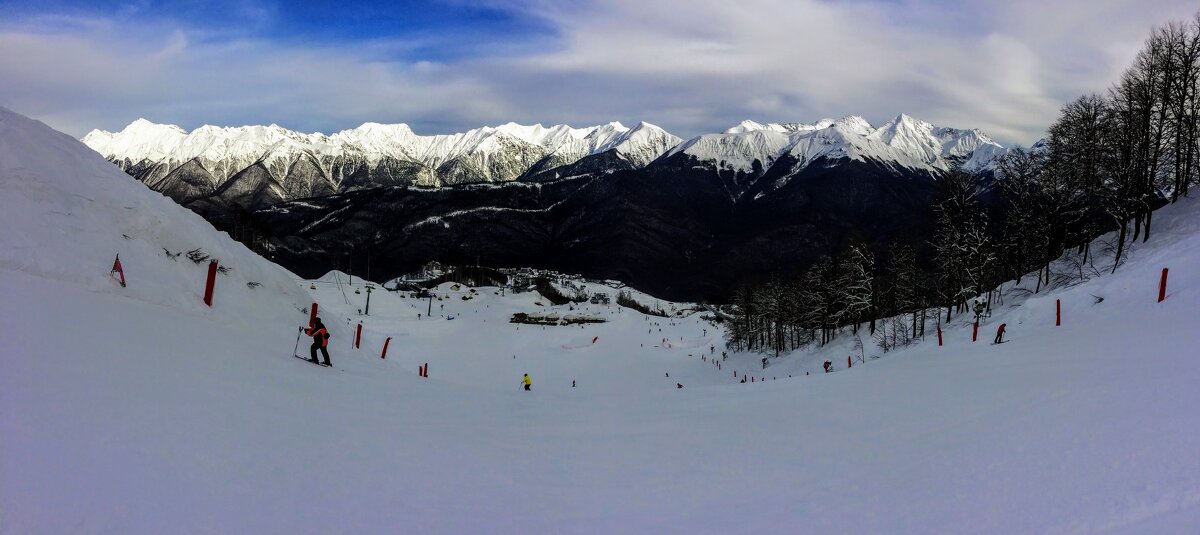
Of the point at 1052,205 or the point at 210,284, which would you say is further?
the point at 1052,205

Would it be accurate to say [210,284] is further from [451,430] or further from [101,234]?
[451,430]

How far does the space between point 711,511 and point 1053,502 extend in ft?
9.59

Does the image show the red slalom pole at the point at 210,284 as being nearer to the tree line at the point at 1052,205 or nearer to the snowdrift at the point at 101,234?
the snowdrift at the point at 101,234

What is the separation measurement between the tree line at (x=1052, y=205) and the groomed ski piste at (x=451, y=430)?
64.7 feet

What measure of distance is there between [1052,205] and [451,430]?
40.5m

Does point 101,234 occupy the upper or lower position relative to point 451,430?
upper

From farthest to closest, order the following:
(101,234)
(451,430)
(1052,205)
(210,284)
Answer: (1052,205), (210,284), (101,234), (451,430)

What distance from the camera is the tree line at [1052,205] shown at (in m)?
31.3

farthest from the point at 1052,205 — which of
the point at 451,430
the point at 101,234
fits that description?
the point at 101,234

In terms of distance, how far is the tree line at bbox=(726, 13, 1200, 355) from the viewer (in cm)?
3133

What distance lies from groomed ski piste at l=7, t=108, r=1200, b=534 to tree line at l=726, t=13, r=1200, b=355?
1972cm

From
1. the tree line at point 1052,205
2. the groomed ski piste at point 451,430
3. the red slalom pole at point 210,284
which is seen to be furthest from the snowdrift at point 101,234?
the tree line at point 1052,205

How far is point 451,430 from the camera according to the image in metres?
9.41

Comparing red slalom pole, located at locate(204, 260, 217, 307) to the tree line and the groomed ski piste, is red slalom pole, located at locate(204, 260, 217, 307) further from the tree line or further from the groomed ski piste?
the tree line
